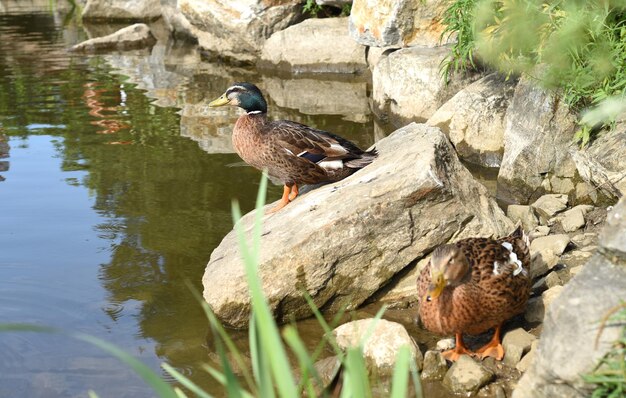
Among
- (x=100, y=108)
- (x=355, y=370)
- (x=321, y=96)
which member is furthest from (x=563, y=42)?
(x=100, y=108)

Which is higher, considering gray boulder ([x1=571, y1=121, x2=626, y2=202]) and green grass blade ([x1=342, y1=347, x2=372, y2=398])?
green grass blade ([x1=342, y1=347, x2=372, y2=398])

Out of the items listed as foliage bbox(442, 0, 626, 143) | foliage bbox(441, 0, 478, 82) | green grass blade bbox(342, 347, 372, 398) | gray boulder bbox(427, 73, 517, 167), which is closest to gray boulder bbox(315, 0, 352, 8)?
gray boulder bbox(427, 73, 517, 167)

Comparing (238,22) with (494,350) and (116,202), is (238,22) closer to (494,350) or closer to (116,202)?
(116,202)

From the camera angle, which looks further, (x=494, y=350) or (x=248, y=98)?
(x=248, y=98)

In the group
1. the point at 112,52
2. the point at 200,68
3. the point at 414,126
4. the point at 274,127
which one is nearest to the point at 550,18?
the point at 414,126

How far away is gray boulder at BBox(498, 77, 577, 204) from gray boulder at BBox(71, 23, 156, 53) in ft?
34.2

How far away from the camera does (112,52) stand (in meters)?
15.4

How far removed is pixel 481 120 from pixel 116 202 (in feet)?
10.0

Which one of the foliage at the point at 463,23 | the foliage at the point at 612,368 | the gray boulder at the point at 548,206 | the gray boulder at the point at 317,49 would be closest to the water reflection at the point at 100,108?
the gray boulder at the point at 317,49

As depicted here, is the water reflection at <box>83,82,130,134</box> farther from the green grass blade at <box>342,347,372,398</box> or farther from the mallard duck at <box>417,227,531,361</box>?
the green grass blade at <box>342,347,372,398</box>

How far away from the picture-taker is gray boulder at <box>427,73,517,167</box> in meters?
7.42

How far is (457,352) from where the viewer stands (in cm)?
415

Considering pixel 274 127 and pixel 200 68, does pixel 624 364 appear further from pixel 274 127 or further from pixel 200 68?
pixel 200 68

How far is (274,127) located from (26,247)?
6.63ft
